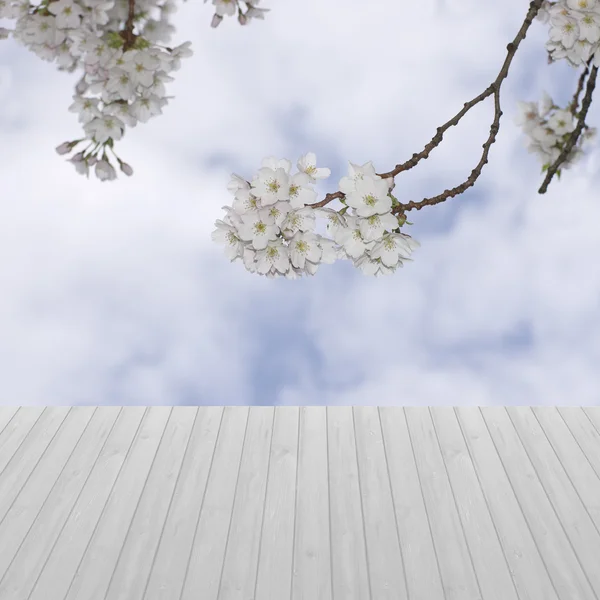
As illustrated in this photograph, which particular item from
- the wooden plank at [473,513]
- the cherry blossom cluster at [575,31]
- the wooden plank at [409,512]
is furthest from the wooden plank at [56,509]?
the cherry blossom cluster at [575,31]

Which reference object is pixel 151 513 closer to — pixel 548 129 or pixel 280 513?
pixel 280 513

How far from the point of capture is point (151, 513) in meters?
2.55

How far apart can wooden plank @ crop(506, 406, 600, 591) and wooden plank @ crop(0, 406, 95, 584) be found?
66.9 inches

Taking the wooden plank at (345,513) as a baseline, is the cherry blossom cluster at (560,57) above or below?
below

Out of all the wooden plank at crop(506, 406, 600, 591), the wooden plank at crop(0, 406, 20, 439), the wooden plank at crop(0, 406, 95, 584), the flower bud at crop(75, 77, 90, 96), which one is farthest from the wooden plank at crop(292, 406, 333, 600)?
the flower bud at crop(75, 77, 90, 96)

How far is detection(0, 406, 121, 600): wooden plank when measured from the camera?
7.41ft

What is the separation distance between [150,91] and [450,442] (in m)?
2.31

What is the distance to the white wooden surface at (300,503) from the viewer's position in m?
2.22

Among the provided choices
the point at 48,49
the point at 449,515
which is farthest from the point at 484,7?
the point at 48,49

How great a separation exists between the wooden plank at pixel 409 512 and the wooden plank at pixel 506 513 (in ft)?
0.74

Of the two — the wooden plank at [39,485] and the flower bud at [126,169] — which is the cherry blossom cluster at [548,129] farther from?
the wooden plank at [39,485]

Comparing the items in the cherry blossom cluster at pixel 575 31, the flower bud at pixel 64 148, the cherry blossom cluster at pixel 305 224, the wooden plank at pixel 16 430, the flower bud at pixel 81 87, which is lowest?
the cherry blossom cluster at pixel 305 224

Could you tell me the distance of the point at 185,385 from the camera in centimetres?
338

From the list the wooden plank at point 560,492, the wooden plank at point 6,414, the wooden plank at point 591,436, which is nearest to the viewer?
the wooden plank at point 560,492
